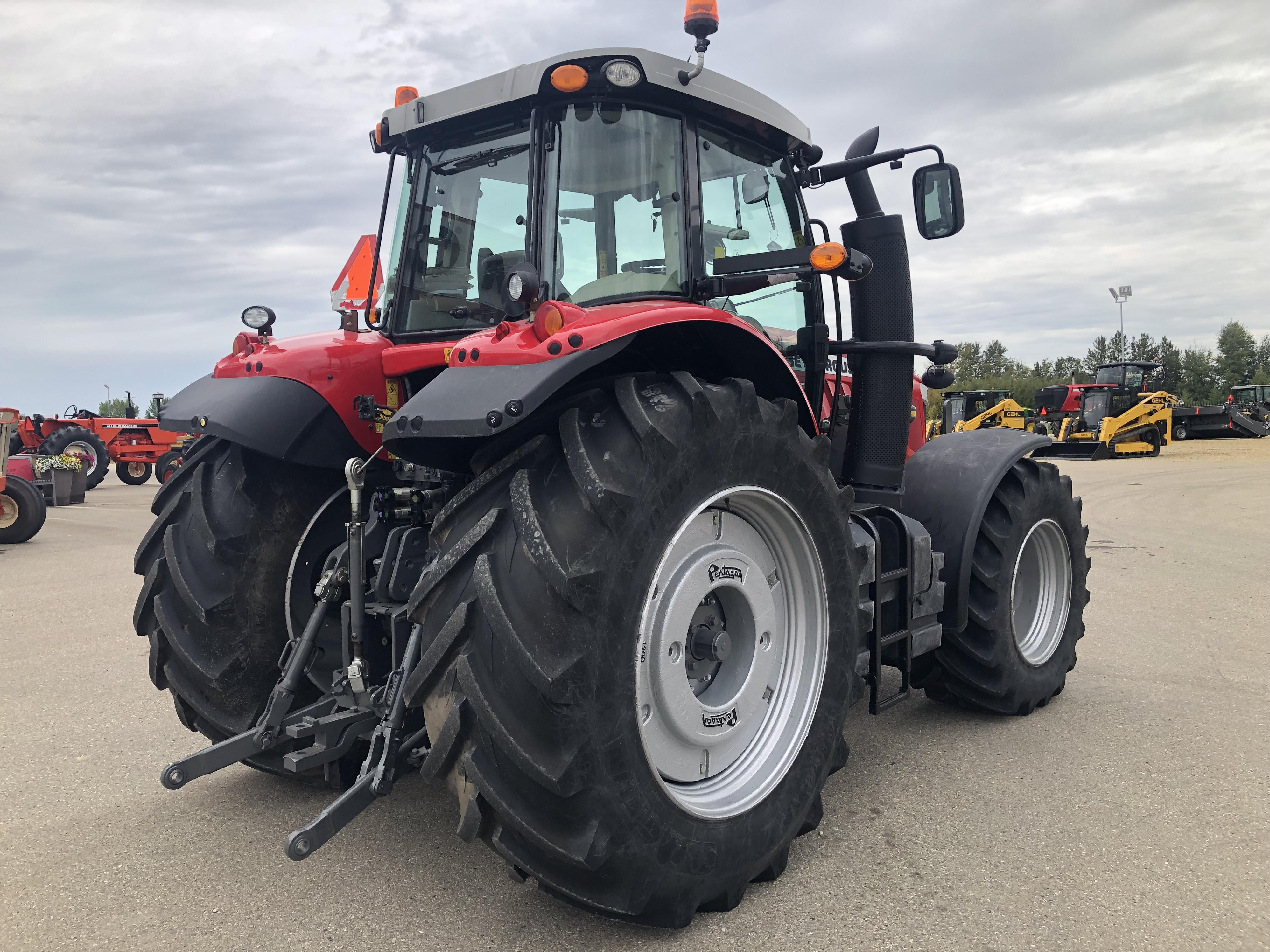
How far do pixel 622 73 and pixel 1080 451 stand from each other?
26104mm

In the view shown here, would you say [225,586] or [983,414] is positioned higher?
[225,586]

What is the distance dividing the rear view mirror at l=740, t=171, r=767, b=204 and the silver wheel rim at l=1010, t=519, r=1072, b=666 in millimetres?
2081

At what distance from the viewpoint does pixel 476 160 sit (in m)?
3.31

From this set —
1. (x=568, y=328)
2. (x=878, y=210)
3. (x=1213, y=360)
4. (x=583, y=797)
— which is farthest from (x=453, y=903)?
(x=1213, y=360)

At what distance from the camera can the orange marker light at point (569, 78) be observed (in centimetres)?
277

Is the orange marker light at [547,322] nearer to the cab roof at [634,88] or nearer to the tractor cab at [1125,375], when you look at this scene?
the cab roof at [634,88]

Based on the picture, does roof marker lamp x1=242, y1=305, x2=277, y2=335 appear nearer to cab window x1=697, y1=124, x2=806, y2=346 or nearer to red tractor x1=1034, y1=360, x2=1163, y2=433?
cab window x1=697, y1=124, x2=806, y2=346

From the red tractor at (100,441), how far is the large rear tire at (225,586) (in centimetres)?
1813

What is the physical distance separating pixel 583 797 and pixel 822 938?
76 centimetres

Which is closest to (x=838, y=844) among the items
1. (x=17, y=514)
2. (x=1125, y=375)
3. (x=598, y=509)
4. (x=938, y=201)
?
(x=598, y=509)

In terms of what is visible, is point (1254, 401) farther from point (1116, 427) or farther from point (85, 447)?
point (85, 447)

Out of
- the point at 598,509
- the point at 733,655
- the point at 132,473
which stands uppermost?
the point at 598,509

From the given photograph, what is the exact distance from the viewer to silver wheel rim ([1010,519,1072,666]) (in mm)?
4375

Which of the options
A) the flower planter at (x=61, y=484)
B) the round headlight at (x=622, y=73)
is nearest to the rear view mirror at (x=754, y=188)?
the round headlight at (x=622, y=73)
